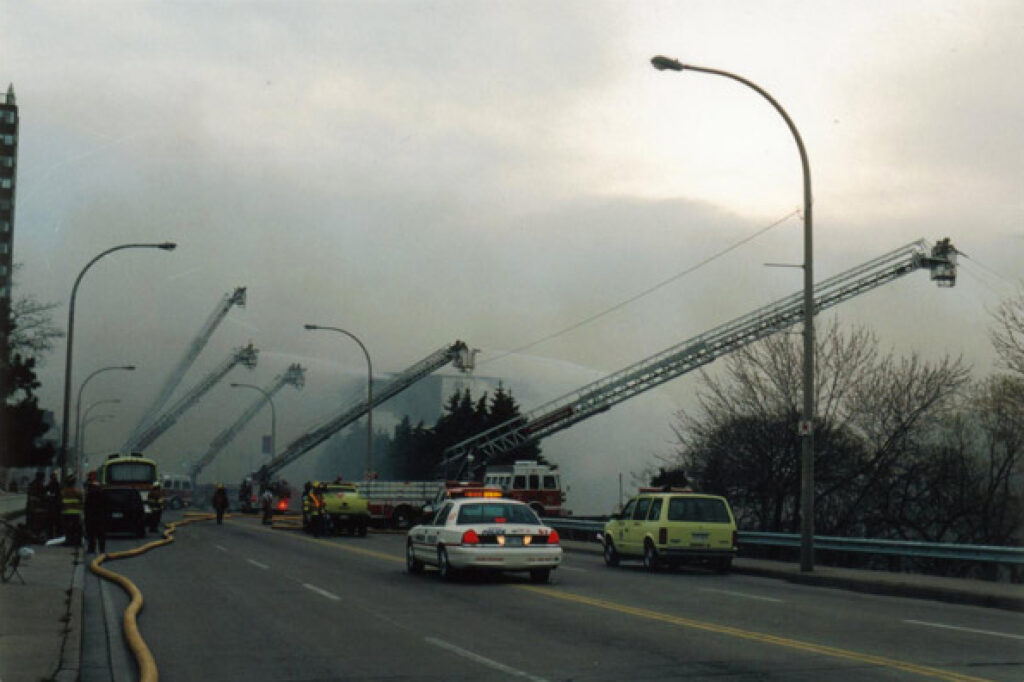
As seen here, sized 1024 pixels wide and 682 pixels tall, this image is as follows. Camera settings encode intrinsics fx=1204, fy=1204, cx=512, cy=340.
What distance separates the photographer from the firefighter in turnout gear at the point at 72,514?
30.6 m

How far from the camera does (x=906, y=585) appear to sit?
2088 cm

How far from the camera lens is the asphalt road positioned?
1081 centimetres

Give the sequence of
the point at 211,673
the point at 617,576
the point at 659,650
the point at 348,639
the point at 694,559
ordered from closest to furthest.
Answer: the point at 211,673
the point at 659,650
the point at 348,639
the point at 617,576
the point at 694,559

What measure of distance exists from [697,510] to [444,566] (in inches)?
254

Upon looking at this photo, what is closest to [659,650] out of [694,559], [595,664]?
[595,664]

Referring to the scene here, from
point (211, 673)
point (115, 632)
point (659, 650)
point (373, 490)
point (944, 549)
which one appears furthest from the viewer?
point (373, 490)

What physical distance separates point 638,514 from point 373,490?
82.4 feet

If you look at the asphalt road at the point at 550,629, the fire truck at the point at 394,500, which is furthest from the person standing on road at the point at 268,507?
the asphalt road at the point at 550,629

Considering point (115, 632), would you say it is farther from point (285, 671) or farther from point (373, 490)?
point (373, 490)

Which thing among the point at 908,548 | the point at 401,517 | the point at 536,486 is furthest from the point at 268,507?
the point at 908,548

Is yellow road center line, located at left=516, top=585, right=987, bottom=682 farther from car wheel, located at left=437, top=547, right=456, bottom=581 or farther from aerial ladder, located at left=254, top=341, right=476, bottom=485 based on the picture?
aerial ladder, located at left=254, top=341, right=476, bottom=485

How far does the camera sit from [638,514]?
2673 centimetres

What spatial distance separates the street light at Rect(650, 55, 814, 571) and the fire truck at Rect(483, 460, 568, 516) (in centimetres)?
2349

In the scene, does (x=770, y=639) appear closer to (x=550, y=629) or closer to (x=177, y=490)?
(x=550, y=629)
